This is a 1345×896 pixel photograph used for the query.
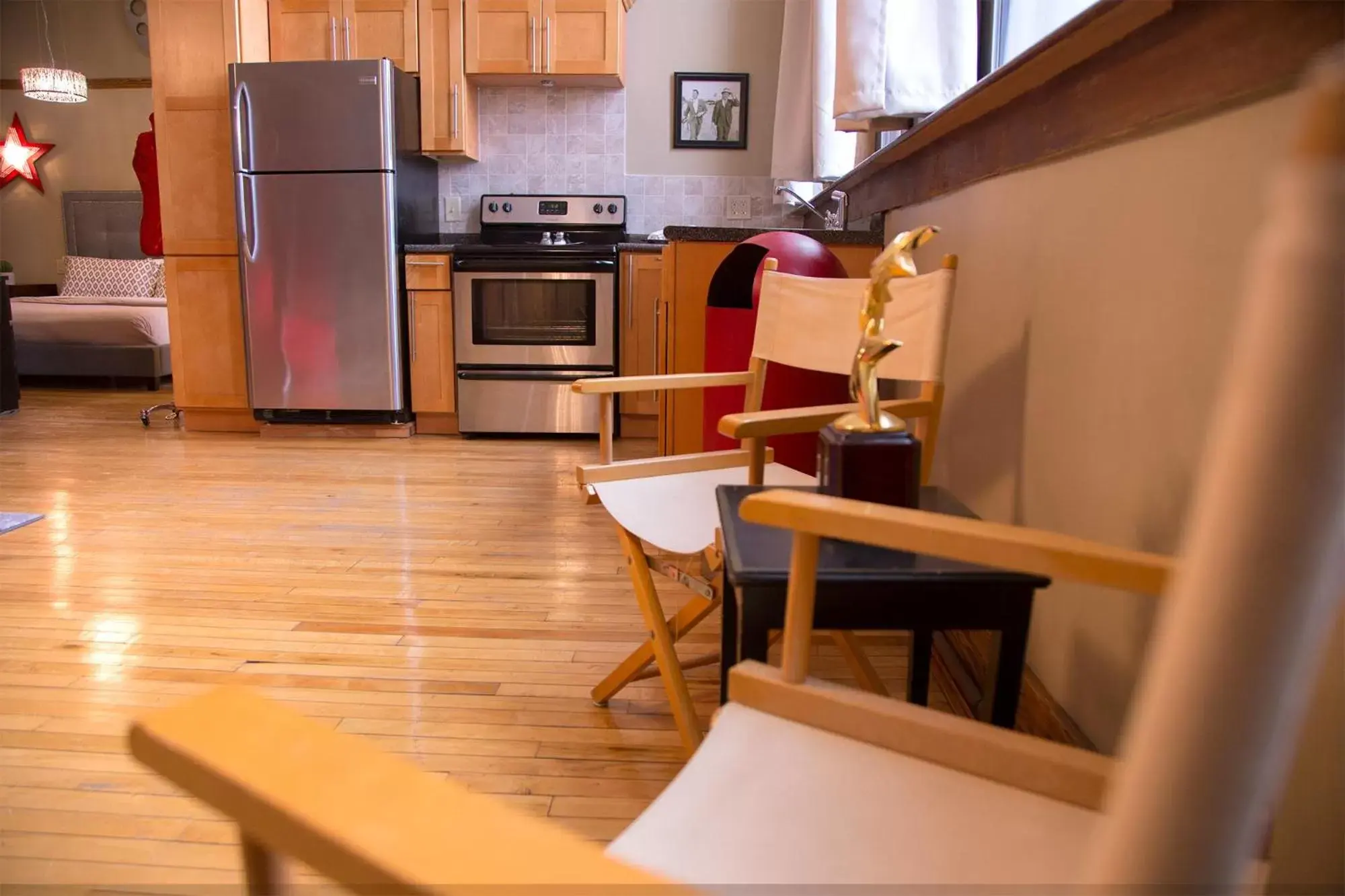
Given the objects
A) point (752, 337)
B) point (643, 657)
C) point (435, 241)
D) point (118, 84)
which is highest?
point (118, 84)

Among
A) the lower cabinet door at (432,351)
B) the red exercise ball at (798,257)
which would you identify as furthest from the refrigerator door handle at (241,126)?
the red exercise ball at (798,257)

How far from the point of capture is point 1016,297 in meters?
1.49

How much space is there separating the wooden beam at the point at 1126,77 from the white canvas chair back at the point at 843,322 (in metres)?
0.27

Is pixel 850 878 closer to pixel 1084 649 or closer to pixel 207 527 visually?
pixel 1084 649

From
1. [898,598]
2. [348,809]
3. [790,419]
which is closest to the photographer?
[348,809]

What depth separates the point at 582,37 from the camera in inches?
161

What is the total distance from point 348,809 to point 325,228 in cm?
394

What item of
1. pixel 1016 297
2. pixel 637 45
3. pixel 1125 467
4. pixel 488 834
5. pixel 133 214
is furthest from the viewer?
pixel 133 214

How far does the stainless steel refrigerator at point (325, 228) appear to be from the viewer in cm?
382

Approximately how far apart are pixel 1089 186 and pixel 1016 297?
0.30m

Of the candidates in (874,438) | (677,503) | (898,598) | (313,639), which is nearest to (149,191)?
(313,639)

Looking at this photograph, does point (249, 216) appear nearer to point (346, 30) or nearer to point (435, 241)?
point (435, 241)

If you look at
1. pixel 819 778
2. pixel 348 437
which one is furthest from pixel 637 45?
pixel 819 778

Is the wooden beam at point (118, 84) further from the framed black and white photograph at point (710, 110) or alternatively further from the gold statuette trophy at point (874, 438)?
the gold statuette trophy at point (874, 438)
